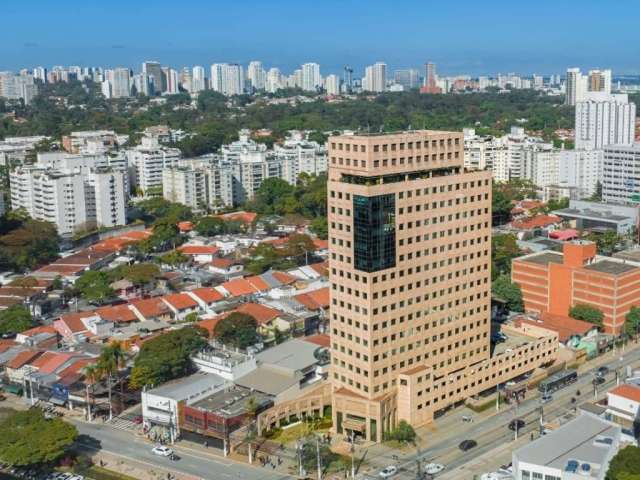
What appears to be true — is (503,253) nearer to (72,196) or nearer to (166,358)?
(166,358)

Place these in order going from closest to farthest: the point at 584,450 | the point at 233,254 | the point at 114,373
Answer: the point at 584,450
the point at 114,373
the point at 233,254

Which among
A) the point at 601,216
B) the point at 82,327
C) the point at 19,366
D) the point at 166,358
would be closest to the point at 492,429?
the point at 166,358

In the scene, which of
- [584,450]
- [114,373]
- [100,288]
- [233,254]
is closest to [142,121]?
[233,254]

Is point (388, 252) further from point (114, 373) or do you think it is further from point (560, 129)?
point (560, 129)

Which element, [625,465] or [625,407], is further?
[625,407]

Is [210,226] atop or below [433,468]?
atop

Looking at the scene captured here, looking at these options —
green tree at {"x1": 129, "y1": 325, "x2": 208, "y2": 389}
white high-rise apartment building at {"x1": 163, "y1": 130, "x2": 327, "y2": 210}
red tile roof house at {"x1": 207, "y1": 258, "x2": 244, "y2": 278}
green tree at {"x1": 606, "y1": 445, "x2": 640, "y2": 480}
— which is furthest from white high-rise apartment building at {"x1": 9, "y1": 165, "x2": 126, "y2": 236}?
green tree at {"x1": 606, "y1": 445, "x2": 640, "y2": 480}
